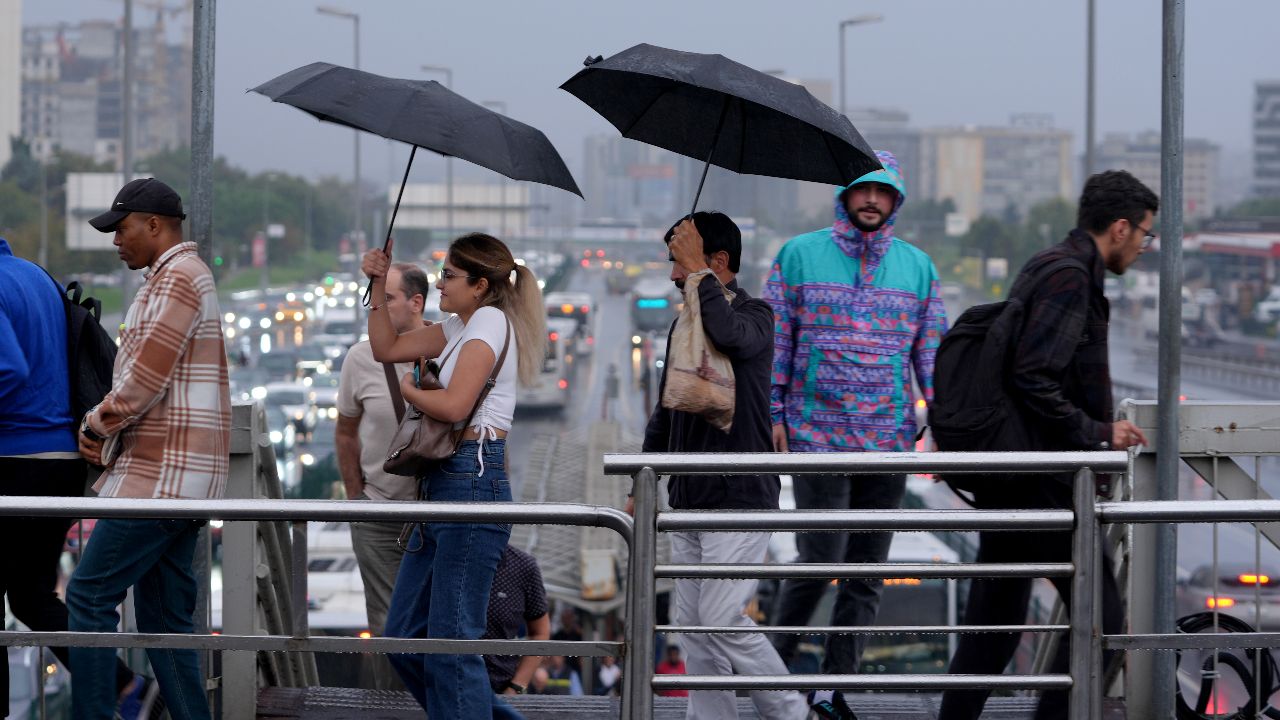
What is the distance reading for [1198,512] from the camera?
3777mm

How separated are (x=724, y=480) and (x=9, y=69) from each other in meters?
105

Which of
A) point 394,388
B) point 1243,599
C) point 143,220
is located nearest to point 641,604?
point 143,220

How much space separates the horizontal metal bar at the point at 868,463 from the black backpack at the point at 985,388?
2.43 feet

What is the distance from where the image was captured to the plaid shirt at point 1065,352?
14.8 feet

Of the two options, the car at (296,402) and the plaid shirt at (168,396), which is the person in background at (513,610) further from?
the car at (296,402)

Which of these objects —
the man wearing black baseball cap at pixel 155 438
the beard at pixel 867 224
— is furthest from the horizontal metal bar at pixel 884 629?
the beard at pixel 867 224

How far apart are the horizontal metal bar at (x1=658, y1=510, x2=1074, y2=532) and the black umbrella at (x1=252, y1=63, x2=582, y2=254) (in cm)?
127

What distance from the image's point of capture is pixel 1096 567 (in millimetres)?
3863

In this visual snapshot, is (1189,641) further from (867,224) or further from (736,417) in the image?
(867,224)

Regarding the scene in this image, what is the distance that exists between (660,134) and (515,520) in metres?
1.79

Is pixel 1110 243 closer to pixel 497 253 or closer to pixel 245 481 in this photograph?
pixel 497 253

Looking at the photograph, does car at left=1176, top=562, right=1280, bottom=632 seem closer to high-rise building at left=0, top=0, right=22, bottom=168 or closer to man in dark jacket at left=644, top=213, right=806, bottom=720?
man in dark jacket at left=644, top=213, right=806, bottom=720

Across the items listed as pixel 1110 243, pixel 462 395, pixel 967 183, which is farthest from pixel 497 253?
pixel 967 183

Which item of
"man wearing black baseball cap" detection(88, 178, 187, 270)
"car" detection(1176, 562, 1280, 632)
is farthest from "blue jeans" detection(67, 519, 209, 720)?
"car" detection(1176, 562, 1280, 632)
